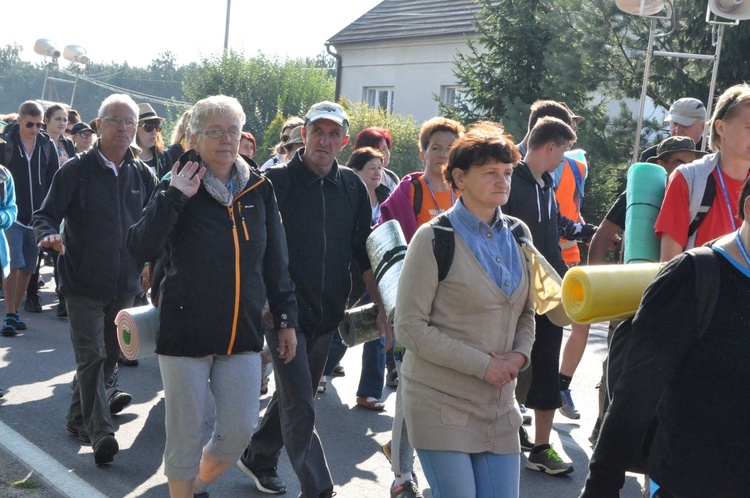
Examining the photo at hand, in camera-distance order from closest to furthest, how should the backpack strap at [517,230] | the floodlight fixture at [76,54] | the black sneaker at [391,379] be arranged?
the backpack strap at [517,230], the black sneaker at [391,379], the floodlight fixture at [76,54]

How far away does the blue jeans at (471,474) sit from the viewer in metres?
3.50

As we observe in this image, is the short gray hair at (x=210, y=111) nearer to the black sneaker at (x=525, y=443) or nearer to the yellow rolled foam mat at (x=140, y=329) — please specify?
the yellow rolled foam mat at (x=140, y=329)

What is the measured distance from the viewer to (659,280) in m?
2.55

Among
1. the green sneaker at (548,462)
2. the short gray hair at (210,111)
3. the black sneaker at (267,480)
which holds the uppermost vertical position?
the short gray hair at (210,111)

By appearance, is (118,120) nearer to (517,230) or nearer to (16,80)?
(517,230)

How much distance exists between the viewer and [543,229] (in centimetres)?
580

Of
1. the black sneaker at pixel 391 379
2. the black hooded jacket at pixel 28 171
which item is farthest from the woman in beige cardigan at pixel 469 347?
the black hooded jacket at pixel 28 171

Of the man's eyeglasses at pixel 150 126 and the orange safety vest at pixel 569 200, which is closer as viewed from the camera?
the orange safety vest at pixel 569 200

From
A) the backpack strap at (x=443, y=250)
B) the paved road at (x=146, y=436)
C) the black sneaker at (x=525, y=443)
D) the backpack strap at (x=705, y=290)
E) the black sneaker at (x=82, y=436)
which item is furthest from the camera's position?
the black sneaker at (x=525, y=443)

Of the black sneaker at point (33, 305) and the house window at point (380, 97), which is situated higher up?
the house window at point (380, 97)

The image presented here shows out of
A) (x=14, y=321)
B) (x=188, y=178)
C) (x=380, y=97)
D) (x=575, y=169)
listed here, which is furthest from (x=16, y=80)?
(x=188, y=178)

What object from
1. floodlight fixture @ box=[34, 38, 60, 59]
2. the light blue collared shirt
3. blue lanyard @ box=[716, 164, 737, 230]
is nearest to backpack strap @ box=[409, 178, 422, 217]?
the light blue collared shirt

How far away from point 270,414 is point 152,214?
4.95 ft

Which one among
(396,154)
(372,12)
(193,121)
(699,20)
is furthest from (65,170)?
(372,12)
